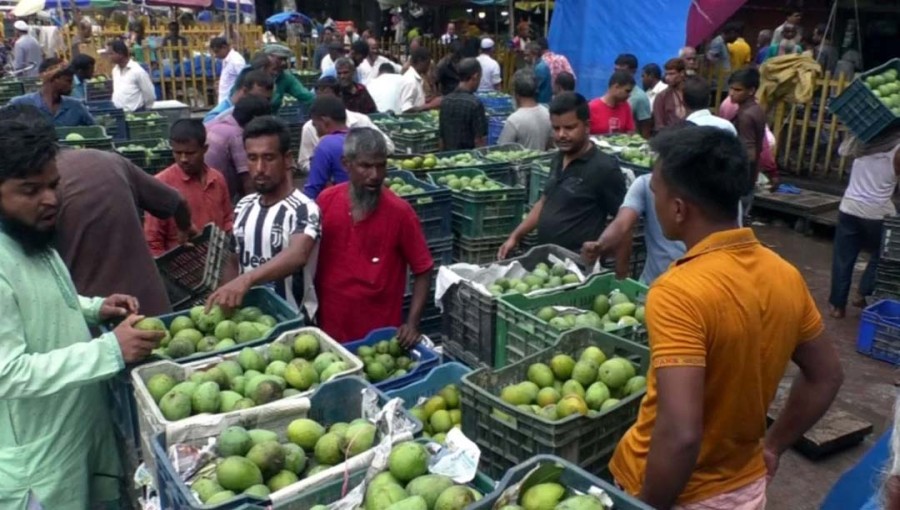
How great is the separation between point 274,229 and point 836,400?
4.24 m

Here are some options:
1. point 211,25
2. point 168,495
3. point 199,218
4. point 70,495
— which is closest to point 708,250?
point 168,495

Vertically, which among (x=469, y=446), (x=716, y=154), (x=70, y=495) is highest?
(x=716, y=154)

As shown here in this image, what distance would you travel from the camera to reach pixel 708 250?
7.18 feet

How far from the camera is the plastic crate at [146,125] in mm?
9758

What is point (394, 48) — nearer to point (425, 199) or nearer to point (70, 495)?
point (425, 199)

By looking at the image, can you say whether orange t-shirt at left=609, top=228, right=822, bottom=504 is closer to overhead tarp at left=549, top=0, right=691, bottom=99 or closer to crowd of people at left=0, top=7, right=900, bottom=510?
crowd of people at left=0, top=7, right=900, bottom=510

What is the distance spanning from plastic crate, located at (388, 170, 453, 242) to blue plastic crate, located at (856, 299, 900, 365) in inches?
139

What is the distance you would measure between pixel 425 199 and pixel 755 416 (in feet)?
12.0

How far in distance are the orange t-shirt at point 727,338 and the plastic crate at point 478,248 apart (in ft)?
11.7

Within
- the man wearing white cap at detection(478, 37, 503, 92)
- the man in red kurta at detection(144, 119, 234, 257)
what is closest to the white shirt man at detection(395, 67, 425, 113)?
the man wearing white cap at detection(478, 37, 503, 92)

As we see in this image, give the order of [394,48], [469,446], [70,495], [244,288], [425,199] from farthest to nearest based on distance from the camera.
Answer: [394,48], [425,199], [244,288], [70,495], [469,446]

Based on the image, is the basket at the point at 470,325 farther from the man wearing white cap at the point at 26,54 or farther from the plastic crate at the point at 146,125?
the man wearing white cap at the point at 26,54

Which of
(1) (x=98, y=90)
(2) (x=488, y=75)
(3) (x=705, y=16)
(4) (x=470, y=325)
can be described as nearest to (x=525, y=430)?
(4) (x=470, y=325)

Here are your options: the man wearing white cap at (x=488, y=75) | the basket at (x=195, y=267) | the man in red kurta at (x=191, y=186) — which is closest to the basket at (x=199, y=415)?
the basket at (x=195, y=267)
